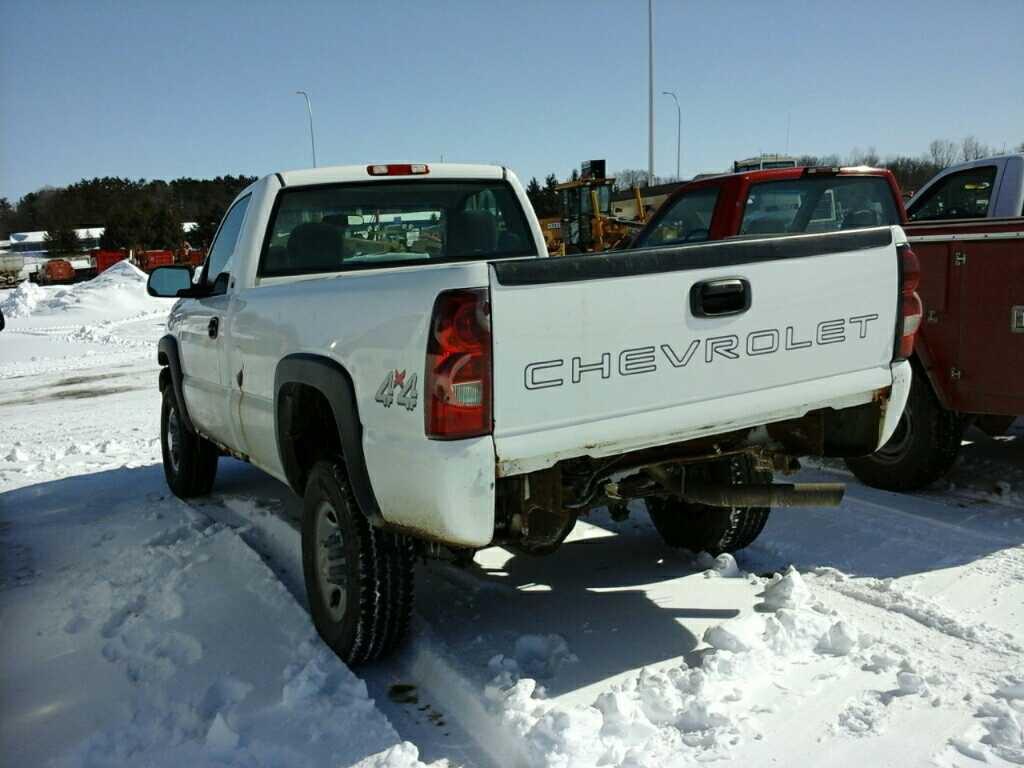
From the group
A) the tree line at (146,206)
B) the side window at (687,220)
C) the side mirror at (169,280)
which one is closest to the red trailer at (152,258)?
the tree line at (146,206)

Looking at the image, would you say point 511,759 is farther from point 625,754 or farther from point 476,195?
point 476,195

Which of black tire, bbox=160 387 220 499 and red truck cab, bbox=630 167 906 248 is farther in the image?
red truck cab, bbox=630 167 906 248

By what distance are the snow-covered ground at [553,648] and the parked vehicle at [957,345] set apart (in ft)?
0.89

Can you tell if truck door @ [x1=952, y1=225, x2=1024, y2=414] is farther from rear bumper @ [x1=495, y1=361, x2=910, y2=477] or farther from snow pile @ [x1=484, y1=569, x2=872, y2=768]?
snow pile @ [x1=484, y1=569, x2=872, y2=768]

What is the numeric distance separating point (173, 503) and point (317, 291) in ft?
10.3

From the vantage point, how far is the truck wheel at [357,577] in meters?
3.26

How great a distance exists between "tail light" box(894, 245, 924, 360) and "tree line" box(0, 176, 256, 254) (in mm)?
45412

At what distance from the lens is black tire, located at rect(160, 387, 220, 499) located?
5801 millimetres

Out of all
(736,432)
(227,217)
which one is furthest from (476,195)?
(736,432)

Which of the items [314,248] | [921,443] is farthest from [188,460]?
[921,443]

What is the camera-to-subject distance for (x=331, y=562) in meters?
3.46

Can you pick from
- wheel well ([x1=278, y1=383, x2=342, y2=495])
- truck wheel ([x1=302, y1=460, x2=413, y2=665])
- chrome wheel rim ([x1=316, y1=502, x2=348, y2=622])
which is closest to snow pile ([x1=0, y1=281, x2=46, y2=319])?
wheel well ([x1=278, y1=383, x2=342, y2=495])

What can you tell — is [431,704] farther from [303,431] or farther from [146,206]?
[146,206]

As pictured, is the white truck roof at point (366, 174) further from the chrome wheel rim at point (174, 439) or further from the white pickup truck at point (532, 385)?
the chrome wheel rim at point (174, 439)
